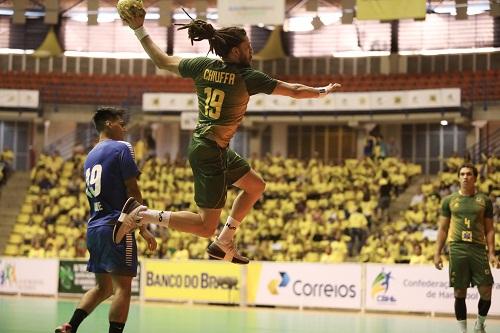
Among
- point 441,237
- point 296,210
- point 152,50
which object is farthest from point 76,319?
point 296,210

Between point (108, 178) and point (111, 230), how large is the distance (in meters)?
0.48

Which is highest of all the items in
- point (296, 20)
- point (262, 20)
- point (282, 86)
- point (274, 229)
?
point (296, 20)

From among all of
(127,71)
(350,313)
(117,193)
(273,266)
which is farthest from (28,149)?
(117,193)

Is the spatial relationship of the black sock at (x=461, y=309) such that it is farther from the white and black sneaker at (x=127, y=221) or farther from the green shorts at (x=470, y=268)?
the white and black sneaker at (x=127, y=221)

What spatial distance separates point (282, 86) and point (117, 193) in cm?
184

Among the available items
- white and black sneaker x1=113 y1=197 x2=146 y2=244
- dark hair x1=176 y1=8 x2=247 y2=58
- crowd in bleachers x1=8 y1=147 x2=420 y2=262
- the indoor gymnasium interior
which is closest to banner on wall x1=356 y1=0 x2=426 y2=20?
the indoor gymnasium interior

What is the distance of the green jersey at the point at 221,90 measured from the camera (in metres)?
7.53

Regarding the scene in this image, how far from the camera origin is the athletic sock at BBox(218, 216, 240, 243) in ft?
27.6

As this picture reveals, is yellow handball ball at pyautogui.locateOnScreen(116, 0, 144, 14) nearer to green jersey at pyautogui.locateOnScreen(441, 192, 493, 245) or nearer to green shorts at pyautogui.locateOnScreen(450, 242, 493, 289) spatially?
green jersey at pyautogui.locateOnScreen(441, 192, 493, 245)

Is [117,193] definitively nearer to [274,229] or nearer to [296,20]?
[274,229]

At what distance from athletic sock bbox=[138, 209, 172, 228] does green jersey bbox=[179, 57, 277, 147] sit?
0.84 m

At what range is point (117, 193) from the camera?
7570 millimetres

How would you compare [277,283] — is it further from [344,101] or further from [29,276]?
[344,101]

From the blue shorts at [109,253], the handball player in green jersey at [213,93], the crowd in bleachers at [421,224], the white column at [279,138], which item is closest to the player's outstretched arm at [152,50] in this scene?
the handball player in green jersey at [213,93]
